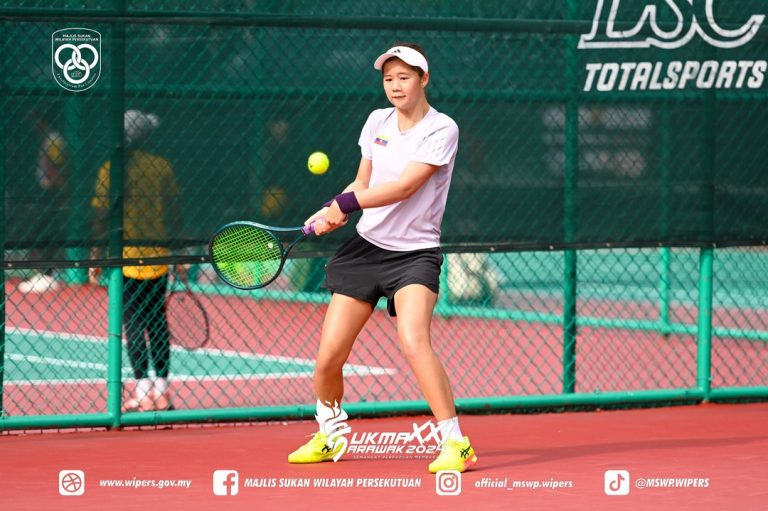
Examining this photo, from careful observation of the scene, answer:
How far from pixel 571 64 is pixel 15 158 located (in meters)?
3.03

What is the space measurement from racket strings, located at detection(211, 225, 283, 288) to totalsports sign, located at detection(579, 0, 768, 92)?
256cm

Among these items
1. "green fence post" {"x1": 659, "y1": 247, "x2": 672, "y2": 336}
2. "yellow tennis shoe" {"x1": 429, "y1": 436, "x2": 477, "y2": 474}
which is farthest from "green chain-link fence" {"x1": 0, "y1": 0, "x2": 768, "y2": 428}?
"yellow tennis shoe" {"x1": 429, "y1": 436, "x2": 477, "y2": 474}

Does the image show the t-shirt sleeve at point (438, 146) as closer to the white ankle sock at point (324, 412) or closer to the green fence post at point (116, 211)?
the white ankle sock at point (324, 412)

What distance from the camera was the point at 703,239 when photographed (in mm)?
8625

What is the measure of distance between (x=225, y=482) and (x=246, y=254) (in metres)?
0.99

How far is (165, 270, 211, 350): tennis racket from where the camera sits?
348 inches

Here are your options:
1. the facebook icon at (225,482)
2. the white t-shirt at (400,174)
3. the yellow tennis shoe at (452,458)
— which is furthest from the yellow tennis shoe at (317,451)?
the white t-shirt at (400,174)

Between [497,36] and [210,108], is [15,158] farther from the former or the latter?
[497,36]

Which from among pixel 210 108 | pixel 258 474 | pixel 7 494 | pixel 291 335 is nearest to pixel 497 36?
pixel 210 108

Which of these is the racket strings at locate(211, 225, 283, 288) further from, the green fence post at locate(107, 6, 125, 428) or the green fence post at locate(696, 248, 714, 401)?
the green fence post at locate(696, 248, 714, 401)

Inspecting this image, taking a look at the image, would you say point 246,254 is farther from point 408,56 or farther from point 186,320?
point 186,320

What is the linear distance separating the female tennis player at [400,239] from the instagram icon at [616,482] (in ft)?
1.92

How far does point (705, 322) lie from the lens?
8.69 metres

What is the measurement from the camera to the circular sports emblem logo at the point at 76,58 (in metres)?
7.30
